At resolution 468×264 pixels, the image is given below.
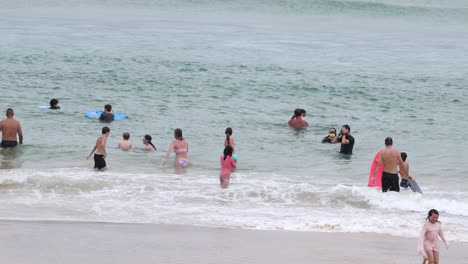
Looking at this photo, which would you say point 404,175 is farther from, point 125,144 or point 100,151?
point 125,144

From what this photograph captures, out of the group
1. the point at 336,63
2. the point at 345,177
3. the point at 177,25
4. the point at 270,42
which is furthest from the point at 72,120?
the point at 177,25

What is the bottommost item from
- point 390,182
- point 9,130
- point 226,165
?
point 390,182

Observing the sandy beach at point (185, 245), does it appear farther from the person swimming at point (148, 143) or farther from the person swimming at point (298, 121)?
the person swimming at point (298, 121)

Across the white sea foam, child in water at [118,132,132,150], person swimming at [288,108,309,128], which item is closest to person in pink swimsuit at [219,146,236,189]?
the white sea foam

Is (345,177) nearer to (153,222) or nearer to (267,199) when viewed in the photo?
(267,199)

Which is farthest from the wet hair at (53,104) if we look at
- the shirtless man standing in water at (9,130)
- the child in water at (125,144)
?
the child in water at (125,144)

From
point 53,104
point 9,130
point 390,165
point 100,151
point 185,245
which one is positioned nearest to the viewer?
point 185,245

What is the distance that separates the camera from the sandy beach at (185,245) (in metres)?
12.3

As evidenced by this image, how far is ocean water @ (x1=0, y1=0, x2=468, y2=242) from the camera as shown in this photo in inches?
649

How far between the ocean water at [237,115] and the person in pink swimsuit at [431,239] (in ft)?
7.70

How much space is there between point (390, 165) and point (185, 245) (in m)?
5.65

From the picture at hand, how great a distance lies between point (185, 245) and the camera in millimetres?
13094

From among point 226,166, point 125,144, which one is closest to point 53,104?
point 125,144

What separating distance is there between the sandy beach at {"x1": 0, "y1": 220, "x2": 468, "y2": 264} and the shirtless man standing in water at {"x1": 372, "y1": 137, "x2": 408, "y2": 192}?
294 centimetres
